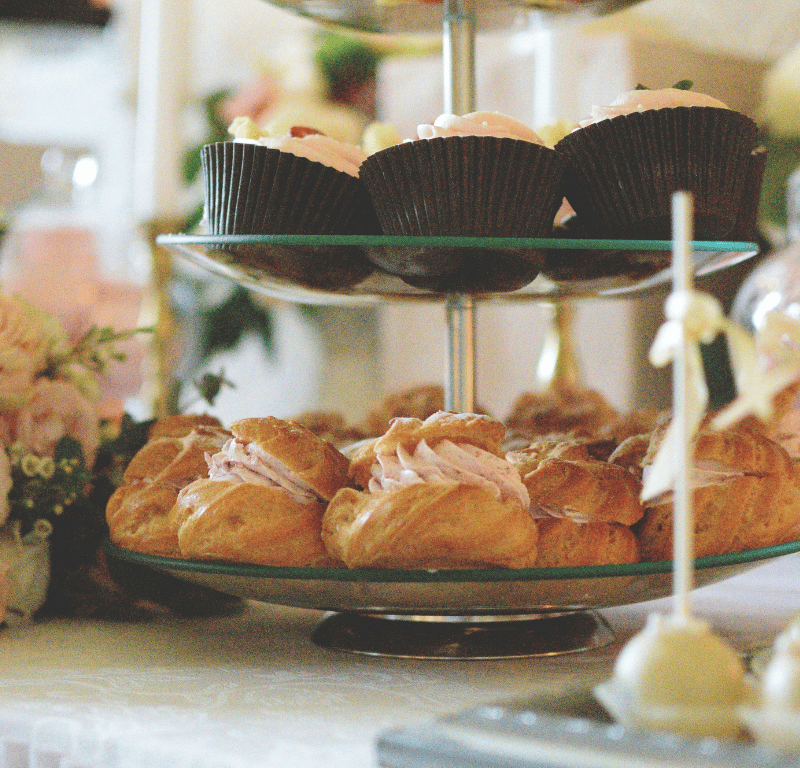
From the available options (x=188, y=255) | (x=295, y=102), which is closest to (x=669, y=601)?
(x=188, y=255)

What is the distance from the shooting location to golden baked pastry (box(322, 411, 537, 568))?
26.6 inches

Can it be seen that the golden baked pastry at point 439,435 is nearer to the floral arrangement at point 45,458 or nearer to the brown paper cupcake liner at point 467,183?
the brown paper cupcake liner at point 467,183

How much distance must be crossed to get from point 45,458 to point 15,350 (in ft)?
0.31

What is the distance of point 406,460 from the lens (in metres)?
0.71

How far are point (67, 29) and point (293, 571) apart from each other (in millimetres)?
2278

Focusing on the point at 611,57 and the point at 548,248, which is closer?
the point at 548,248

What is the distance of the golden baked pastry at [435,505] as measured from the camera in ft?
2.22

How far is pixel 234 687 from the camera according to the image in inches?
28.9

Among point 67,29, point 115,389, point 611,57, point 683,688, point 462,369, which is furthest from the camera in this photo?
point 67,29

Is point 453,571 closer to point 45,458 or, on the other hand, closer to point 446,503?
point 446,503

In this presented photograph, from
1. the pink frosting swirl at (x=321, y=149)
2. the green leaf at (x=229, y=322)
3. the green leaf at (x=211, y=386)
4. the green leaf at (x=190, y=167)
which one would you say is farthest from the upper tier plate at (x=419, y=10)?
the green leaf at (x=229, y=322)

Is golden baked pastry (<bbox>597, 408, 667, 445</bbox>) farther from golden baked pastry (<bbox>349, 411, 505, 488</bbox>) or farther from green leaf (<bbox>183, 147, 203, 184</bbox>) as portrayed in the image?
green leaf (<bbox>183, 147, 203, 184</bbox>)

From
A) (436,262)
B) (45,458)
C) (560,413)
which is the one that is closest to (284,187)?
(436,262)

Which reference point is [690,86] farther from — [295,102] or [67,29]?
[67,29]
